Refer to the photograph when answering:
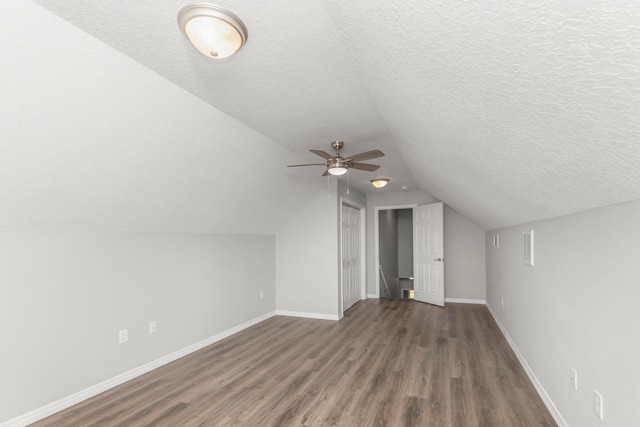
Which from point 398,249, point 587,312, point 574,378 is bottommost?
point 574,378

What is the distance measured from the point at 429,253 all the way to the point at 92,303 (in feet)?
18.2

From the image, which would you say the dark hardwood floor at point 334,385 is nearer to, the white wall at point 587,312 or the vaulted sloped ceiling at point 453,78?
the white wall at point 587,312

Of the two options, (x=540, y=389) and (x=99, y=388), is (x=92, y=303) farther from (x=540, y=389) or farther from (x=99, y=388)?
(x=540, y=389)

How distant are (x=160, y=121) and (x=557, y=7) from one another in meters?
2.40

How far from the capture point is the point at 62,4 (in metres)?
1.51

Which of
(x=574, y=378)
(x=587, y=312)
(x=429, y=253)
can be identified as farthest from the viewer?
(x=429, y=253)

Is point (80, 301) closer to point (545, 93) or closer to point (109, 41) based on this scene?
point (109, 41)

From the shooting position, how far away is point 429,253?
6.54 meters

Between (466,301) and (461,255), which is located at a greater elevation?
(461,255)

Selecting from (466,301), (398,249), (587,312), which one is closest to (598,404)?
(587,312)

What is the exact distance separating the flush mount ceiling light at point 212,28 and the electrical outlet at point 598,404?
2.61m

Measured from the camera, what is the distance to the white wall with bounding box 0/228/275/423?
7.80 feet

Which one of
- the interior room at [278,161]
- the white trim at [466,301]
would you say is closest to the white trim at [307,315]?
the interior room at [278,161]

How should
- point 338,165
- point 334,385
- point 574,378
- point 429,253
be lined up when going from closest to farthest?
point 574,378
point 334,385
point 338,165
point 429,253
